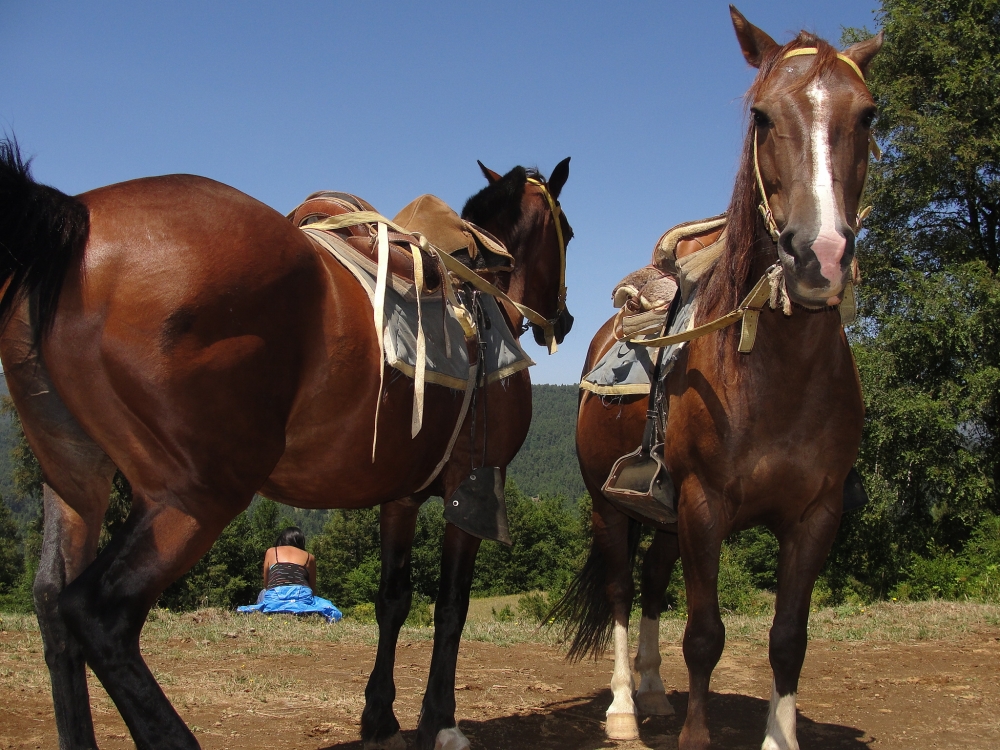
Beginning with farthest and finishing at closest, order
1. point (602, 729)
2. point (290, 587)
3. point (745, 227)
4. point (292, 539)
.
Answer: point (292, 539) < point (290, 587) < point (602, 729) < point (745, 227)

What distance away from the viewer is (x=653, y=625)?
4789 mm

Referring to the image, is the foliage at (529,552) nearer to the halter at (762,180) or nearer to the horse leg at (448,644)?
the horse leg at (448,644)

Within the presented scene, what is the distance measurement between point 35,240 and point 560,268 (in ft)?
10.7

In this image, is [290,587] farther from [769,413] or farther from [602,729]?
[769,413]

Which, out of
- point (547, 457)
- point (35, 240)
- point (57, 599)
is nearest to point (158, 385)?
point (35, 240)

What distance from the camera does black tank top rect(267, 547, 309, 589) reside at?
8.41 metres

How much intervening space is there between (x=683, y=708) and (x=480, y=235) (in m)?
2.91

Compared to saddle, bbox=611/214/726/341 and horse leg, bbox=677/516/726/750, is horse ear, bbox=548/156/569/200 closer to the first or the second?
saddle, bbox=611/214/726/341

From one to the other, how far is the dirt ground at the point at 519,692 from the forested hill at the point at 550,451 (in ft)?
428

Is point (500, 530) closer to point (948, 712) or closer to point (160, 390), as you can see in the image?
point (160, 390)

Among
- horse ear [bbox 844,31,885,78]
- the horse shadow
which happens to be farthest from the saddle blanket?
the horse shadow

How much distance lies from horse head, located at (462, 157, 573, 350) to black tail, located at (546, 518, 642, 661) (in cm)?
136

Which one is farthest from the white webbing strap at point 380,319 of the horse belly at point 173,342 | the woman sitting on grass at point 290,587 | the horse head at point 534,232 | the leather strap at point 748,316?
the woman sitting on grass at point 290,587

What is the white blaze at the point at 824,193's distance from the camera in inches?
96.7
